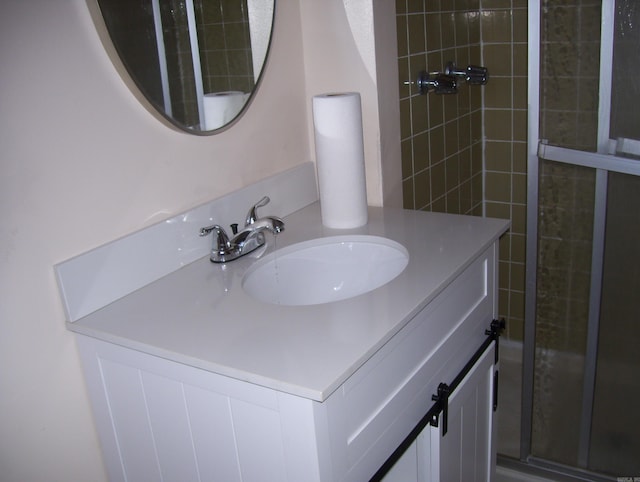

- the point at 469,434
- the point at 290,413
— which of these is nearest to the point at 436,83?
the point at 469,434

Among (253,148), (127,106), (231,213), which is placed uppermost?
(127,106)

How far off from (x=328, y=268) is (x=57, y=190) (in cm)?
60

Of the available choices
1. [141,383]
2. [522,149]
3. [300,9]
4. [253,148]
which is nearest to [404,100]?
[300,9]

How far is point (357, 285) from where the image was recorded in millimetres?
1448

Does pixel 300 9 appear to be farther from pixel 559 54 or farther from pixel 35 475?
pixel 35 475

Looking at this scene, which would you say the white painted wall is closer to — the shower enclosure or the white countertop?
the white countertop

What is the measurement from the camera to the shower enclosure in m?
1.49

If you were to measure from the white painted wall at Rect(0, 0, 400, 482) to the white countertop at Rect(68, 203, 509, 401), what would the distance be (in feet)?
0.35

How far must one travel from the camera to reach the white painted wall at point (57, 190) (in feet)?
3.50

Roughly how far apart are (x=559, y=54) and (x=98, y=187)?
1084mm

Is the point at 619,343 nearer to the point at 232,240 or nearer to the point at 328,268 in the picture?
the point at 328,268

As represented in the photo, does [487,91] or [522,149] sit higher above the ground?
[487,91]

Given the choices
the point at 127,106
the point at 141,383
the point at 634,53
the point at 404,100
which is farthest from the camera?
the point at 404,100

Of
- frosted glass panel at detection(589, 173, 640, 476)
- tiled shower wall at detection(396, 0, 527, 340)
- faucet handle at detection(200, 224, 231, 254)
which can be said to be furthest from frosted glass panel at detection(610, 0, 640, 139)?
faucet handle at detection(200, 224, 231, 254)
